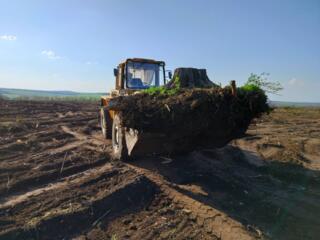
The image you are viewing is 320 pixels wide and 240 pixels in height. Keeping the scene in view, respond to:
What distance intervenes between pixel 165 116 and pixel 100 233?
7.11ft

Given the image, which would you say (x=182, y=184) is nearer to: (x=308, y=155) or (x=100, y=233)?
(x=100, y=233)

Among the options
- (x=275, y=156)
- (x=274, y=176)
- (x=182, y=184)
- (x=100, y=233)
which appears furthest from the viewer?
(x=275, y=156)

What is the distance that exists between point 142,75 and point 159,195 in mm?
4466

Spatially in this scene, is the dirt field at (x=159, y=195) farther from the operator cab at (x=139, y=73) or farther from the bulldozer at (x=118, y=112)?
the operator cab at (x=139, y=73)

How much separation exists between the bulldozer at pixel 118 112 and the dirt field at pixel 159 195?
0.49 meters

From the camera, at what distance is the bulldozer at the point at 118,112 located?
5.92 metres

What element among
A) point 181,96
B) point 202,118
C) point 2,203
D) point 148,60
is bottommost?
point 2,203

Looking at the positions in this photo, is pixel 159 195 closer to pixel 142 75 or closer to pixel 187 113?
pixel 187 113

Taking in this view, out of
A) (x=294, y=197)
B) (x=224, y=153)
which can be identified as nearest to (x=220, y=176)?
(x=294, y=197)

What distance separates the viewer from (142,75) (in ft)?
29.0

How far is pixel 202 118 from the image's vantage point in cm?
524

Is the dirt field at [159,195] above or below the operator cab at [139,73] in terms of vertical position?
below

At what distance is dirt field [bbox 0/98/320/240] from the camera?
4.21 meters

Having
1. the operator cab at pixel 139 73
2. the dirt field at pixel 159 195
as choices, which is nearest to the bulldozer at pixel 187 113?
the dirt field at pixel 159 195
